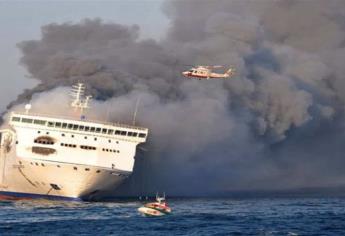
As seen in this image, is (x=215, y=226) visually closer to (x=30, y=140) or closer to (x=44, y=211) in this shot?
(x=44, y=211)

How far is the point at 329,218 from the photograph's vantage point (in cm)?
11681

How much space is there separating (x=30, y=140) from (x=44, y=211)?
22808mm

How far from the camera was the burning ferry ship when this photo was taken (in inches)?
5517

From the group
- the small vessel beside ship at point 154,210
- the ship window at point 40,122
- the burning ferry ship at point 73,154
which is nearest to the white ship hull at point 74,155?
the burning ferry ship at point 73,154

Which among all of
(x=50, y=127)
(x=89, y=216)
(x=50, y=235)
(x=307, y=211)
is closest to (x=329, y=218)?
(x=307, y=211)

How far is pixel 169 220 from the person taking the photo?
111 meters

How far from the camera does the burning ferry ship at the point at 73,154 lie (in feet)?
460

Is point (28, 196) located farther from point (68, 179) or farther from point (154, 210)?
point (154, 210)

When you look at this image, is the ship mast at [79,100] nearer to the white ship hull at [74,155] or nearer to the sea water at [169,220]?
the white ship hull at [74,155]

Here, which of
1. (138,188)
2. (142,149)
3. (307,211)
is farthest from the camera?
(138,188)

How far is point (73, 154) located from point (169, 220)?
3263 centimetres

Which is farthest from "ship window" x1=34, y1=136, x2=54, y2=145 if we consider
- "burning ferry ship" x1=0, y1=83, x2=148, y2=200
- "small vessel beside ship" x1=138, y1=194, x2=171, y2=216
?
"small vessel beside ship" x1=138, y1=194, x2=171, y2=216

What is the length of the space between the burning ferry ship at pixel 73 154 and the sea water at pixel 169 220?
3.59 m

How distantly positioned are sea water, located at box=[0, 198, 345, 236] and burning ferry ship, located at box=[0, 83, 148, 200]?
359cm
